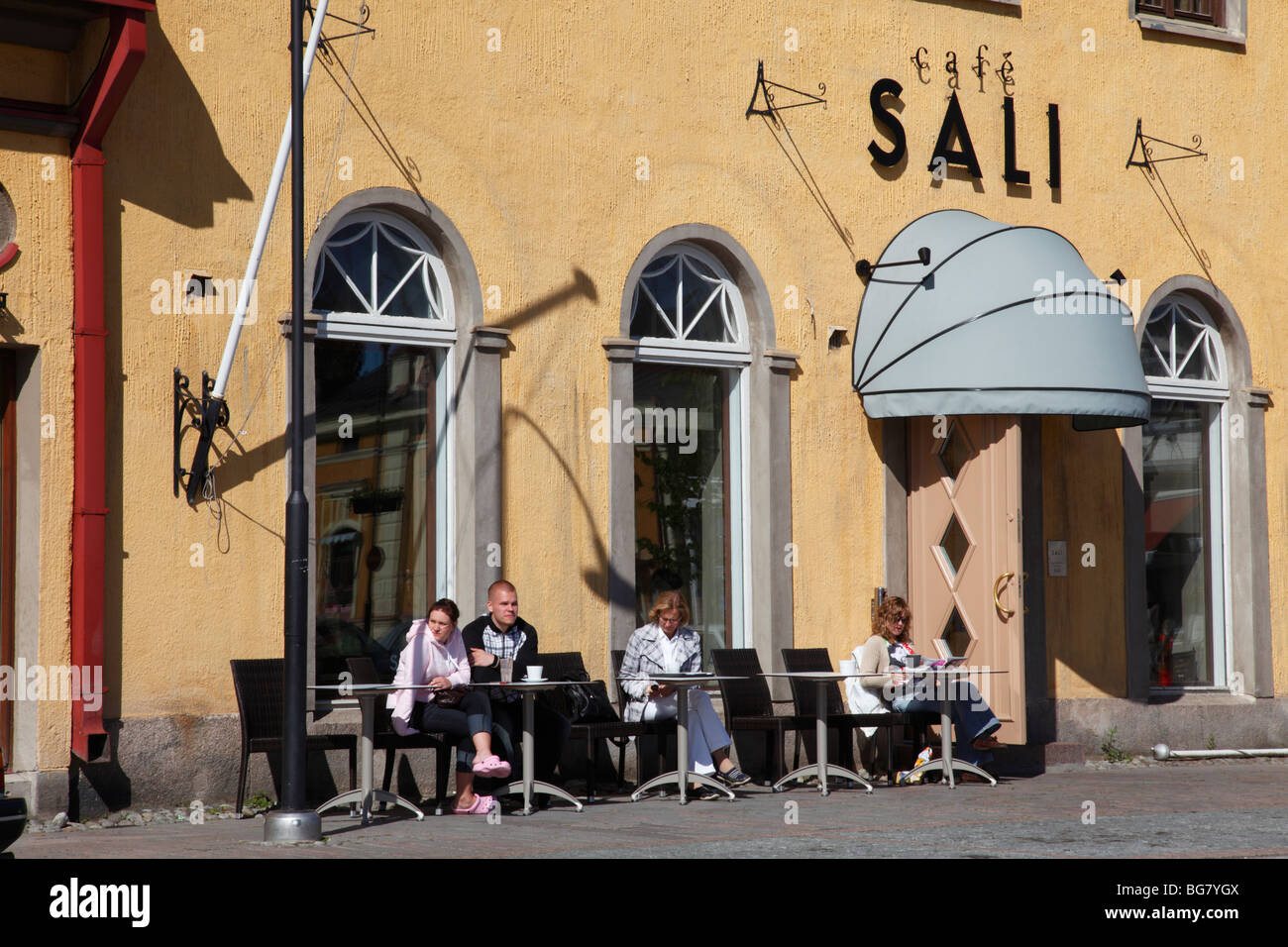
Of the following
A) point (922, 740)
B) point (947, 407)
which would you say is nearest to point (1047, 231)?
point (947, 407)

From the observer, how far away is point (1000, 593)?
519 inches

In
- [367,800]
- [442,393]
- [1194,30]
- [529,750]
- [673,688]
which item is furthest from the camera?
[1194,30]

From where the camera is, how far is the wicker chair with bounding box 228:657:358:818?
10383 mm

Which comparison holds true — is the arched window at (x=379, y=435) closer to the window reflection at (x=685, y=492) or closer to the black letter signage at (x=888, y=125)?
the window reflection at (x=685, y=492)

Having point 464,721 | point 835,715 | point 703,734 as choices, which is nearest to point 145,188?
point 464,721

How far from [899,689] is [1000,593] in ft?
3.89

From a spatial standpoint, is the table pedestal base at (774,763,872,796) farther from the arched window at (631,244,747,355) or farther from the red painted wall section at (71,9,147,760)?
the red painted wall section at (71,9,147,760)

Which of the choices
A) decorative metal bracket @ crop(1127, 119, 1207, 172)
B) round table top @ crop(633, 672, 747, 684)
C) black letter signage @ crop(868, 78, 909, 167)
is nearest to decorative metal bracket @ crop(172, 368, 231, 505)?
round table top @ crop(633, 672, 747, 684)

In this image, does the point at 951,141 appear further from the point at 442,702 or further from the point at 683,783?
the point at 442,702

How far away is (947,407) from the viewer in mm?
12930

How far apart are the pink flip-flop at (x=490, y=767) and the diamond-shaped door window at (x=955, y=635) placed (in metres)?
4.62

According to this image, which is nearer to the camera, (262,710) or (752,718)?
(262,710)

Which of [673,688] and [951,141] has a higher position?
[951,141]

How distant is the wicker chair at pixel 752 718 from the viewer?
11984 millimetres
